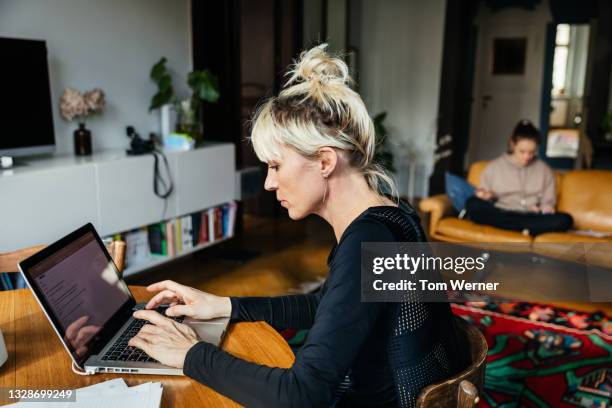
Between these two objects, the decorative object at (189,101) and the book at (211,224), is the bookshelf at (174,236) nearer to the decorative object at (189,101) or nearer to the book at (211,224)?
the book at (211,224)

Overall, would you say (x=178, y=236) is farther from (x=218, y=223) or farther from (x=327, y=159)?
(x=327, y=159)

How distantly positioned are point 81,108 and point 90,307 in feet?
7.35

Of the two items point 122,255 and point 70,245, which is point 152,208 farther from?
point 70,245

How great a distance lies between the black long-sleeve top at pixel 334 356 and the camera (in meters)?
0.94

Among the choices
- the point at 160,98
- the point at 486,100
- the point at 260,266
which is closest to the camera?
the point at 160,98

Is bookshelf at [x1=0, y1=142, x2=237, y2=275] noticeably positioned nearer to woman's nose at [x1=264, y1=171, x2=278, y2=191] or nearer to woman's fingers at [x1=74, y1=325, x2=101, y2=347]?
woman's fingers at [x1=74, y1=325, x2=101, y2=347]

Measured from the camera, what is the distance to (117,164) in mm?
3016

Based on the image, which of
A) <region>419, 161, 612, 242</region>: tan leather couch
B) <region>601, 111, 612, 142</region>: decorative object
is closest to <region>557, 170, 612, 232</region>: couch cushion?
<region>419, 161, 612, 242</region>: tan leather couch

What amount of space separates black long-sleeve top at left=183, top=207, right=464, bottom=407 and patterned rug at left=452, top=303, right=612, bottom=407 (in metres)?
1.41

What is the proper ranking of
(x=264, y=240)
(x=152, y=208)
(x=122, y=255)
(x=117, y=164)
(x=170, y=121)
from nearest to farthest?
(x=122, y=255) → (x=117, y=164) → (x=152, y=208) → (x=170, y=121) → (x=264, y=240)

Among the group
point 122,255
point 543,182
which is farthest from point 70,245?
point 543,182

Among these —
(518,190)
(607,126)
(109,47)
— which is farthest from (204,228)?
(607,126)

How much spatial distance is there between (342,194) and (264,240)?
3.54 meters

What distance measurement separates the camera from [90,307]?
3.89ft
